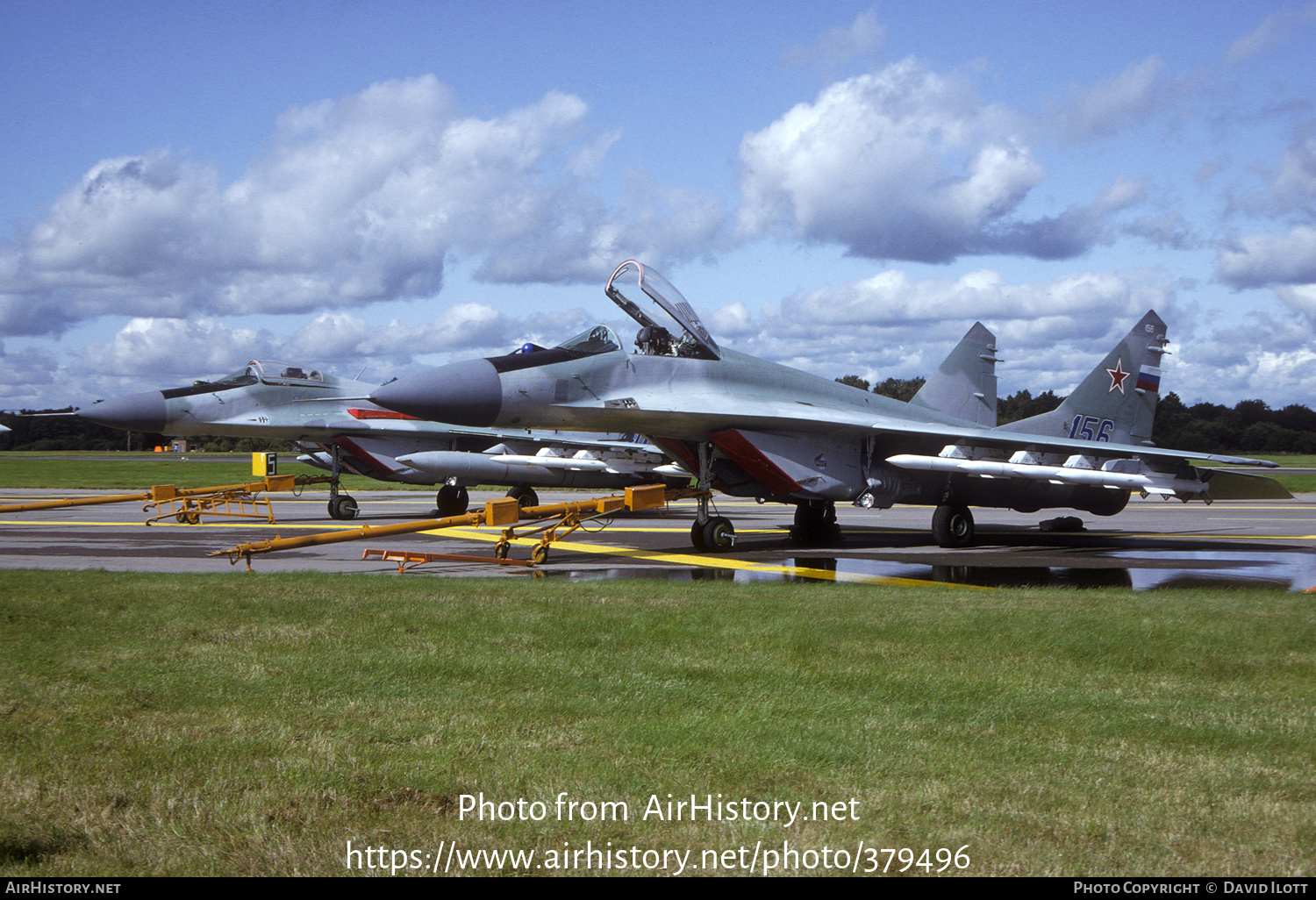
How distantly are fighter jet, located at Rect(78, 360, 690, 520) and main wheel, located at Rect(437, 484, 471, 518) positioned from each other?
0.08 feet

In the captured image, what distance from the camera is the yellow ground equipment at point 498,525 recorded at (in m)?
10.9

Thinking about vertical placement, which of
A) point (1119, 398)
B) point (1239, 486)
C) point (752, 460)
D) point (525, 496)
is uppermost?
point (1119, 398)

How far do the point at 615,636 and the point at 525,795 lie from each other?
3.08 metres

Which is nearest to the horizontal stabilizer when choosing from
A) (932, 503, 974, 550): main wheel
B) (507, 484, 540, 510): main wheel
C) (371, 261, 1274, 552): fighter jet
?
(371, 261, 1274, 552): fighter jet

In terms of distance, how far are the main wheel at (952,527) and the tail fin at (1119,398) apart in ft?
9.96

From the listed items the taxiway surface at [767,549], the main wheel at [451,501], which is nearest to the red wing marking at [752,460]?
the taxiway surface at [767,549]

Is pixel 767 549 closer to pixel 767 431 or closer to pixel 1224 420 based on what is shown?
pixel 767 431

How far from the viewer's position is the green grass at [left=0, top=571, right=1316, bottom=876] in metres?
3.35

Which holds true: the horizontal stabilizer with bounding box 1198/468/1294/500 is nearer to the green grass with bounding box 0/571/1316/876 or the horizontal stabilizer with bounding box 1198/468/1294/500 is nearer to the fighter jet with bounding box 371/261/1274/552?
the fighter jet with bounding box 371/261/1274/552

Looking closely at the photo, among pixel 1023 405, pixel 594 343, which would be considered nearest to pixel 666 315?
pixel 594 343

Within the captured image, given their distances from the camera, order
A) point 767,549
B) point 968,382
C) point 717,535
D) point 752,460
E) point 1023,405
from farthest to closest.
Result: point 1023,405, point 968,382, point 767,549, point 717,535, point 752,460

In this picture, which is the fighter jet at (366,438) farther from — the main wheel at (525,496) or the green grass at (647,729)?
the green grass at (647,729)

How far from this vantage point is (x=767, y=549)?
14.8 m

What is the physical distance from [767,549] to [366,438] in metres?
10.7
